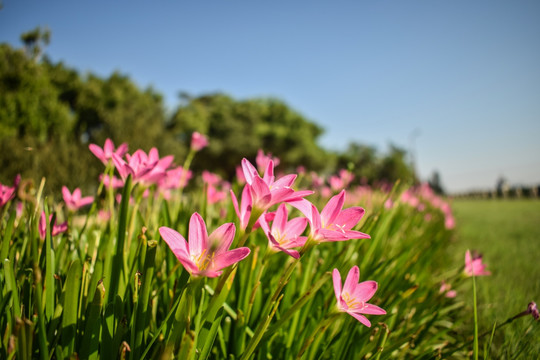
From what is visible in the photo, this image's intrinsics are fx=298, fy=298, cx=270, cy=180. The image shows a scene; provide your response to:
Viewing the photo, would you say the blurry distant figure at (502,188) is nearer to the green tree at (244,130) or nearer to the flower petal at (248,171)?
the green tree at (244,130)

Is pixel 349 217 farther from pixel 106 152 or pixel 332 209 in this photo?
pixel 106 152

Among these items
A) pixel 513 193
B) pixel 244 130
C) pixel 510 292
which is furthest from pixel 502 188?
pixel 510 292

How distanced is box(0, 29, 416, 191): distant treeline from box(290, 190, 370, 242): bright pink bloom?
2.40ft

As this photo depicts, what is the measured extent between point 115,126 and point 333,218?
14452 millimetres

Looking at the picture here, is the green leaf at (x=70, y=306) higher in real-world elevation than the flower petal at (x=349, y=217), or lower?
lower

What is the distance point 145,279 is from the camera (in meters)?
0.65

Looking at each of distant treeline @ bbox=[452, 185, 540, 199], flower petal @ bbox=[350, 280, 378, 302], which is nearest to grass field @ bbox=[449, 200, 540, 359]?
flower petal @ bbox=[350, 280, 378, 302]

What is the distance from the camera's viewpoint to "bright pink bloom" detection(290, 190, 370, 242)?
607 mm

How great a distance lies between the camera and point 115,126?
13.1 meters

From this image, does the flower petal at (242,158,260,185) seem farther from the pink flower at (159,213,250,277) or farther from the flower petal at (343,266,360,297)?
the flower petal at (343,266,360,297)

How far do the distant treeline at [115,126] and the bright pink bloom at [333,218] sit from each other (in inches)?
28.7

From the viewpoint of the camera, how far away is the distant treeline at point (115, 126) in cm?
746

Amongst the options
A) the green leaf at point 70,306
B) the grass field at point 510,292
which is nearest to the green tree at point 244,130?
the grass field at point 510,292

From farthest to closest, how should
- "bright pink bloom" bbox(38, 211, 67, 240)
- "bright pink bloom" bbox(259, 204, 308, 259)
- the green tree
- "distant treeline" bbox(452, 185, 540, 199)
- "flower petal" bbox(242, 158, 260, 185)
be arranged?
the green tree < "distant treeline" bbox(452, 185, 540, 199) < "bright pink bloom" bbox(38, 211, 67, 240) < "bright pink bloom" bbox(259, 204, 308, 259) < "flower petal" bbox(242, 158, 260, 185)
